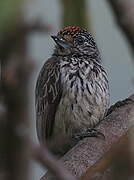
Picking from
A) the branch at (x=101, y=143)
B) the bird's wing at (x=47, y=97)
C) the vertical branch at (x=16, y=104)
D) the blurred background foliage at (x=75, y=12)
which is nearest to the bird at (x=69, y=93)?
the bird's wing at (x=47, y=97)

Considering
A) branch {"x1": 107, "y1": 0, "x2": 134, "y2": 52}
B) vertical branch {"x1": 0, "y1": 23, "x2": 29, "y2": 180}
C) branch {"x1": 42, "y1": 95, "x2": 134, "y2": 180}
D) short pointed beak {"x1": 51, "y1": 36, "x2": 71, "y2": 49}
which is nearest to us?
vertical branch {"x1": 0, "y1": 23, "x2": 29, "y2": 180}

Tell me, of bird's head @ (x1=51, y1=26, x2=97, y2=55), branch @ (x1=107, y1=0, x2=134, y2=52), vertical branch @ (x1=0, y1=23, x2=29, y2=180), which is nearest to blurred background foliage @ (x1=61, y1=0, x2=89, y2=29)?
branch @ (x1=107, y1=0, x2=134, y2=52)

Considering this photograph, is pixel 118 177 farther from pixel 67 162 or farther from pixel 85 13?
pixel 67 162

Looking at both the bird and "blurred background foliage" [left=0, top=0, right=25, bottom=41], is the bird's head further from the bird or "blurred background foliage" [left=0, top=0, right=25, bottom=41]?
"blurred background foliage" [left=0, top=0, right=25, bottom=41]

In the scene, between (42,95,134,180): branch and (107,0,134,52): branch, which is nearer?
(107,0,134,52): branch

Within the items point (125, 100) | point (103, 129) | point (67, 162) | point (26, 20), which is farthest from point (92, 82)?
point (26, 20)

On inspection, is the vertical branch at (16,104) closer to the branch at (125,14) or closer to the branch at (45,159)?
the branch at (45,159)

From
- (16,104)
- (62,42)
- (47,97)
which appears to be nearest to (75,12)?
(16,104)
